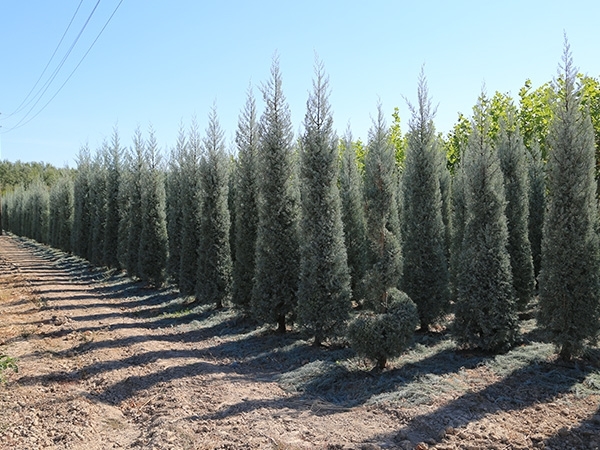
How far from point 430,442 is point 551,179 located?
4289 millimetres

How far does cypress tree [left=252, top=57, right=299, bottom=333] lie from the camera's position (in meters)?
9.49

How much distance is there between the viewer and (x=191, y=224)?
14195 mm

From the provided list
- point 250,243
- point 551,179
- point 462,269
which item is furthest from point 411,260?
point 250,243

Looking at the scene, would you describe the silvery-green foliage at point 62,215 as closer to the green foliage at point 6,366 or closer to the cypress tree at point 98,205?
the cypress tree at point 98,205

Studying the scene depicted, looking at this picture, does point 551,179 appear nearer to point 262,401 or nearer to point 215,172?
point 262,401

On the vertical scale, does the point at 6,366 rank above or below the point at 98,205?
below

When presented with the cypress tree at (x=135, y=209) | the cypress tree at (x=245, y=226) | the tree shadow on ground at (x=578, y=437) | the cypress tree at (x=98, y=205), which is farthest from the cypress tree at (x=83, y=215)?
the tree shadow on ground at (x=578, y=437)

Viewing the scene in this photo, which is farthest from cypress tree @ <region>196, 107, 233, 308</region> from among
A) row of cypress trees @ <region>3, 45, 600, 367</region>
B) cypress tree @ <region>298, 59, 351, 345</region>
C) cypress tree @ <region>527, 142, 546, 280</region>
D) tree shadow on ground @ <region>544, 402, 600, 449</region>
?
tree shadow on ground @ <region>544, 402, 600, 449</region>

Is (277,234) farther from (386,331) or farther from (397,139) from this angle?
(397,139)

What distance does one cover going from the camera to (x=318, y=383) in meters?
6.71

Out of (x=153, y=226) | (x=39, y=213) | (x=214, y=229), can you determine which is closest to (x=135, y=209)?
(x=153, y=226)

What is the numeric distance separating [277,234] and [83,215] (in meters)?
19.8

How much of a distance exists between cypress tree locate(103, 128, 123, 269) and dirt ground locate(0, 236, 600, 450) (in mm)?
11475

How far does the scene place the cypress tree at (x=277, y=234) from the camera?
9.49m
